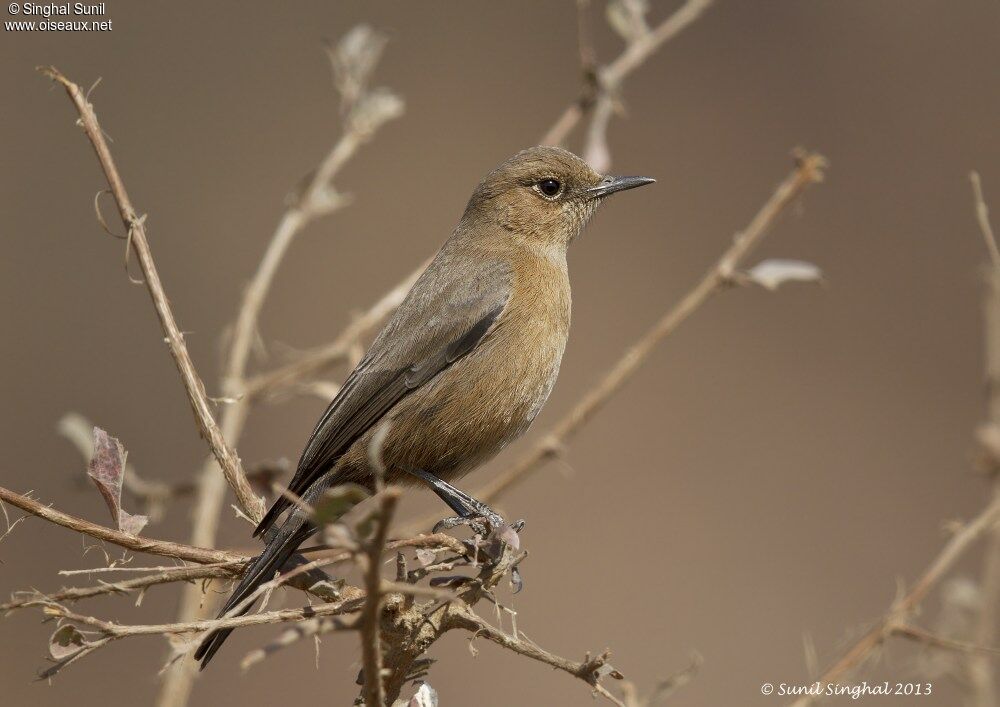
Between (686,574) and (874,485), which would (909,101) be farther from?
(686,574)

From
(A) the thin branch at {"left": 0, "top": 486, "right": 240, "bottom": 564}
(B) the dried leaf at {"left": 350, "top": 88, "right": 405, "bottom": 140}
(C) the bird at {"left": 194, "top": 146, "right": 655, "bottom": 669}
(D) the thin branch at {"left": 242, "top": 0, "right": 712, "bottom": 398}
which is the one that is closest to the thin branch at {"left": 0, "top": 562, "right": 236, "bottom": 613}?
(A) the thin branch at {"left": 0, "top": 486, "right": 240, "bottom": 564}

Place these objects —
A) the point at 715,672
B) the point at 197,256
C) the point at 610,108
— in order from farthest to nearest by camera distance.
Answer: the point at 197,256 → the point at 715,672 → the point at 610,108

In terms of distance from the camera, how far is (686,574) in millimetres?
8172

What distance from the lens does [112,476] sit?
2.57 m

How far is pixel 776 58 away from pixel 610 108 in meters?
6.90

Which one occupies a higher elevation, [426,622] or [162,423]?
[162,423]

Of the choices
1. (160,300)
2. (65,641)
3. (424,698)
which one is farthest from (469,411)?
(65,641)

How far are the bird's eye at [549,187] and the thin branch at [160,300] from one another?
263 cm

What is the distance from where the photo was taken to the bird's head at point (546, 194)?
5.23 m

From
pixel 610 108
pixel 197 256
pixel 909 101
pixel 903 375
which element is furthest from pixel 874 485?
pixel 197 256

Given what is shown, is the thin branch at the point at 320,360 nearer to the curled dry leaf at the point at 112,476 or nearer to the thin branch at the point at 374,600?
the curled dry leaf at the point at 112,476

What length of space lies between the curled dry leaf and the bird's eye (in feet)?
Result: 10.1

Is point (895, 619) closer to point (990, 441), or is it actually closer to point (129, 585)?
point (990, 441)

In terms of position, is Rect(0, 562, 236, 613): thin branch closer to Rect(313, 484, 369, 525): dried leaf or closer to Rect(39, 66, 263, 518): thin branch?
Rect(39, 66, 263, 518): thin branch
